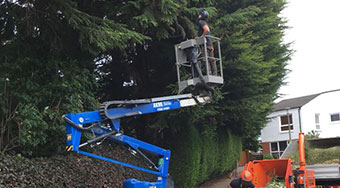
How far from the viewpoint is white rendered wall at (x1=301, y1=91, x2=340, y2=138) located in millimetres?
37531

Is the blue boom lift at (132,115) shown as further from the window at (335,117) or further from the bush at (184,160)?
the window at (335,117)

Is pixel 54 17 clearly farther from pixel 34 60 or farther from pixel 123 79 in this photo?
pixel 123 79

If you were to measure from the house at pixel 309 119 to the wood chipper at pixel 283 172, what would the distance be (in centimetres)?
2756

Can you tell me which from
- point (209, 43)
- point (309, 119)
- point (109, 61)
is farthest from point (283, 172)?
point (309, 119)

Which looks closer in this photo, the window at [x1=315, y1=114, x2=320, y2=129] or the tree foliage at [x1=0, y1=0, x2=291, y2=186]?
the tree foliage at [x1=0, y1=0, x2=291, y2=186]

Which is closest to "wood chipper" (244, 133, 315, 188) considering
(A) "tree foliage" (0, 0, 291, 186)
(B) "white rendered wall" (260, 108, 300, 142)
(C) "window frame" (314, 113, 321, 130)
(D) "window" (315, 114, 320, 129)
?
(A) "tree foliage" (0, 0, 291, 186)

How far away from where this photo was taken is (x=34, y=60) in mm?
8914

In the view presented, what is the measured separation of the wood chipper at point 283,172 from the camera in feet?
29.0

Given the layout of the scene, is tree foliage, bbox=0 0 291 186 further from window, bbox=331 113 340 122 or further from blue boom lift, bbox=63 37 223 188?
window, bbox=331 113 340 122

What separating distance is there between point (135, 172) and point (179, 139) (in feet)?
8.16

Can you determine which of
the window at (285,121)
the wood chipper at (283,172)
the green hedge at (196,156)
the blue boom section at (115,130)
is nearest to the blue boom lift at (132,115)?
the blue boom section at (115,130)

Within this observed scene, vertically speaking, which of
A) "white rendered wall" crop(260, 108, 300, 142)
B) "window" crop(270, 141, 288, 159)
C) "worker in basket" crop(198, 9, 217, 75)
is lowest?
"window" crop(270, 141, 288, 159)

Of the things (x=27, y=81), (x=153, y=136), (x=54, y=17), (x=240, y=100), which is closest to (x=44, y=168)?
(x=27, y=81)

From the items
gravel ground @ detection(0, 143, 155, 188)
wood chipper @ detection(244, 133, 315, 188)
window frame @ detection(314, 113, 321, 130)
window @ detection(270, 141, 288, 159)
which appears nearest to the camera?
gravel ground @ detection(0, 143, 155, 188)
